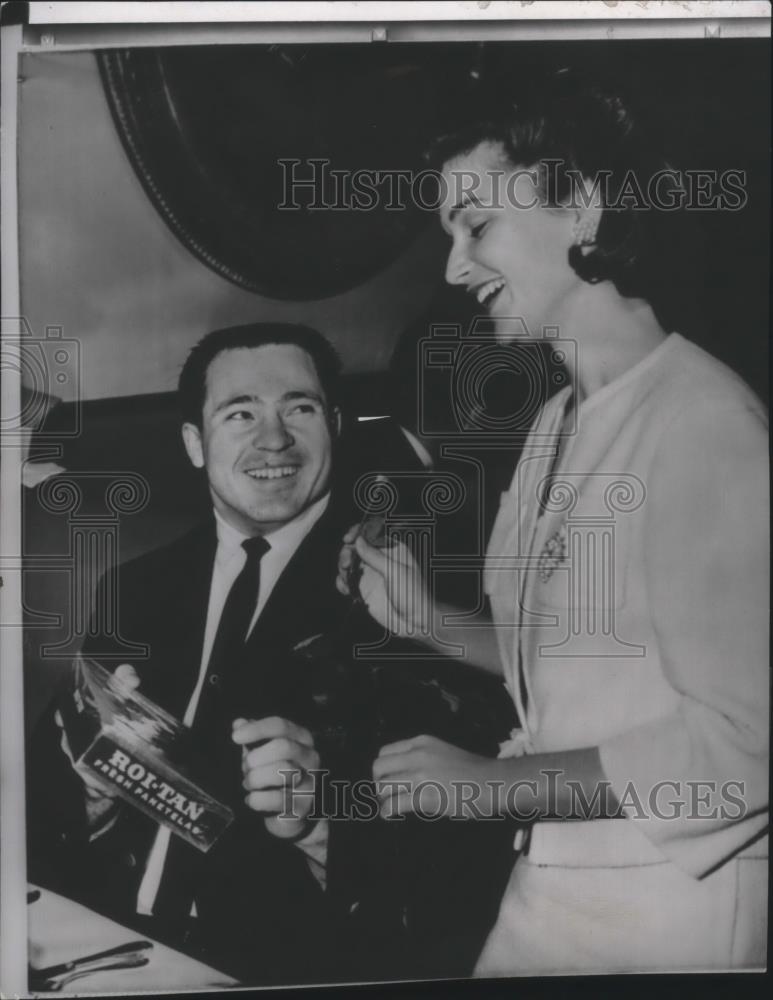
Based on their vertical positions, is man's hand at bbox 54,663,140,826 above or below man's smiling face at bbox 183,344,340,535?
below

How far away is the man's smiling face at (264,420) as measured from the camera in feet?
6.41

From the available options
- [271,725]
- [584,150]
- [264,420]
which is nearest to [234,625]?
[271,725]

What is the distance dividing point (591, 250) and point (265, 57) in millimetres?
835

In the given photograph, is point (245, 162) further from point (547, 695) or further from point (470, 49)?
point (547, 695)

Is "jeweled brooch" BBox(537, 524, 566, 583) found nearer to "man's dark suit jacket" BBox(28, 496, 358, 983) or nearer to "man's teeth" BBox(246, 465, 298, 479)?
"man's dark suit jacket" BBox(28, 496, 358, 983)

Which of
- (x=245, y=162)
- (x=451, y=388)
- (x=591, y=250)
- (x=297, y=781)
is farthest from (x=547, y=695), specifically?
(x=245, y=162)

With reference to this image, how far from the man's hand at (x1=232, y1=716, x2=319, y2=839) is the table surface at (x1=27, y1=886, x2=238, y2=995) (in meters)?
0.36

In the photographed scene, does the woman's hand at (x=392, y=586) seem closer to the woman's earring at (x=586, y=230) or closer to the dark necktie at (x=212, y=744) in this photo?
the dark necktie at (x=212, y=744)

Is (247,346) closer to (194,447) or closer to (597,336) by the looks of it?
(194,447)

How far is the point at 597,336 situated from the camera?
1.98 meters

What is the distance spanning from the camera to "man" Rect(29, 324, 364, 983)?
1.93 m

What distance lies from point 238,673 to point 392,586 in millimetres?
386

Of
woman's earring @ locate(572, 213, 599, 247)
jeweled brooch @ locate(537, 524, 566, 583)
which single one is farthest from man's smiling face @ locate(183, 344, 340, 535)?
woman's earring @ locate(572, 213, 599, 247)

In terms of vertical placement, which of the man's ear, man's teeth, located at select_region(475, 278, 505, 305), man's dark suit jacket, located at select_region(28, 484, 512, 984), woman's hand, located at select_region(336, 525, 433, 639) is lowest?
man's dark suit jacket, located at select_region(28, 484, 512, 984)
